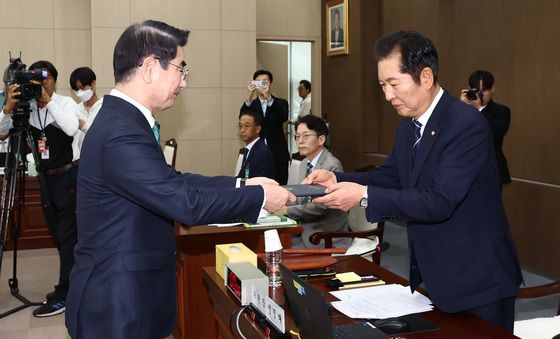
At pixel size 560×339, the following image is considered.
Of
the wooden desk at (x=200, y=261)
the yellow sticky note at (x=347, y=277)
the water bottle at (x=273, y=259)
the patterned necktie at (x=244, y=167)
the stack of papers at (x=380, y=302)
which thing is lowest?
the wooden desk at (x=200, y=261)

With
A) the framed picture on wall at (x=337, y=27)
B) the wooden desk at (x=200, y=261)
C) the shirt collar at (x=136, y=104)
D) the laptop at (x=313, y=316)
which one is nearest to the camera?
the laptop at (x=313, y=316)

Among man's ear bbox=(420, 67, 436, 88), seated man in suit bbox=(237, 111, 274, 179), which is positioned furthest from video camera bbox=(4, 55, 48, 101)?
man's ear bbox=(420, 67, 436, 88)

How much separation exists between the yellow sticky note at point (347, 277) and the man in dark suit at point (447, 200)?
10.6 inches

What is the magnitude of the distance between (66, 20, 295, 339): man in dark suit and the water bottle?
477 mm

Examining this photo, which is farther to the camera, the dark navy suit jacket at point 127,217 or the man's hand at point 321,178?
the man's hand at point 321,178

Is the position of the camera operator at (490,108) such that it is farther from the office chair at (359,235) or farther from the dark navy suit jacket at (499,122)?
the office chair at (359,235)

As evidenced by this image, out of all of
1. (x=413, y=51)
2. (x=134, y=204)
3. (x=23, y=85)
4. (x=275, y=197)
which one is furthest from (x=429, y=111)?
(x=23, y=85)

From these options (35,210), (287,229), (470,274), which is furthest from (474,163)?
(35,210)

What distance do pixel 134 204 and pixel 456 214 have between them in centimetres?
98

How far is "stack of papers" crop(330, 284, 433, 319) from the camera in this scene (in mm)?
1861

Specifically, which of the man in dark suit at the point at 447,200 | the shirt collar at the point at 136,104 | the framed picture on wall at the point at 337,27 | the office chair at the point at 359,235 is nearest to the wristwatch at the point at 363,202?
the man in dark suit at the point at 447,200

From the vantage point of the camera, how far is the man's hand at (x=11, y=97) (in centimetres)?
404

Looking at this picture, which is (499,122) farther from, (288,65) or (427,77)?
(288,65)

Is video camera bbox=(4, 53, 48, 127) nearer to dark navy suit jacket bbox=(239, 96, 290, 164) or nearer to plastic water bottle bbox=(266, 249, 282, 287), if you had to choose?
plastic water bottle bbox=(266, 249, 282, 287)
